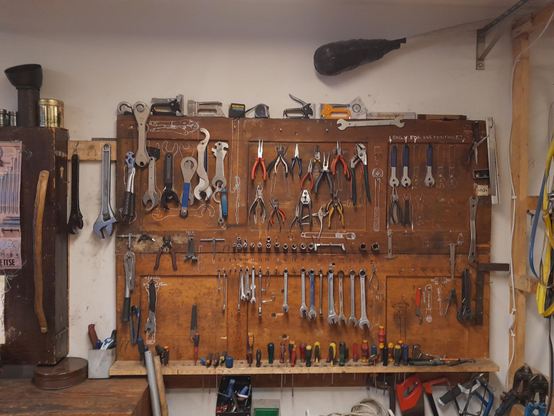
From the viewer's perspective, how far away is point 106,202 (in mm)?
2207

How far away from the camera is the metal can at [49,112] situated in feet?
6.97

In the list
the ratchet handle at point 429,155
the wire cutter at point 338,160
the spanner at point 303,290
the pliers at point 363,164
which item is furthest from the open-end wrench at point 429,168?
the spanner at point 303,290

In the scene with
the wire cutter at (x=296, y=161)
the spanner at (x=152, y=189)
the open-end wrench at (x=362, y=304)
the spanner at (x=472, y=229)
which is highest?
the wire cutter at (x=296, y=161)

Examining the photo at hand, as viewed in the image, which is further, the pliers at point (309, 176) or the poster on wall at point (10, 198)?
the pliers at point (309, 176)

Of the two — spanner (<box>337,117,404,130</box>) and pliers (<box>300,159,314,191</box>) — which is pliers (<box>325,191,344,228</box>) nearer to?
pliers (<box>300,159,314,191</box>)

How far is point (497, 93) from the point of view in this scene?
2.34 m

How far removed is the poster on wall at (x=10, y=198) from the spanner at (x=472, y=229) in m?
2.58

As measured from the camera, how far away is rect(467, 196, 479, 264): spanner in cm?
226

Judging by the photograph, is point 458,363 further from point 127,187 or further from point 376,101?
point 127,187

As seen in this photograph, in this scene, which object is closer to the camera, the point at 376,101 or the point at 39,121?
the point at 39,121

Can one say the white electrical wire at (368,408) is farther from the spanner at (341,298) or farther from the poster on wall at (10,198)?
the poster on wall at (10,198)

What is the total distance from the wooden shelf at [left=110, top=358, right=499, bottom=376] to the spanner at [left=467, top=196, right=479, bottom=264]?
623 mm

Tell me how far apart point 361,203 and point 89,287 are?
1701mm

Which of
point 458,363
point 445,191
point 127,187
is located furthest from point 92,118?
point 458,363
